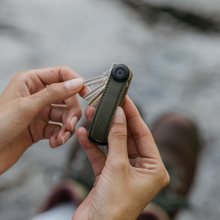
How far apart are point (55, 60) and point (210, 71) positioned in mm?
1494

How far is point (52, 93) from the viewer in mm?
844

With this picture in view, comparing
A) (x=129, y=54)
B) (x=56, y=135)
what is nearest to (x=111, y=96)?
(x=56, y=135)

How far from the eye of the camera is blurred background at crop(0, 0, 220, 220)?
5.25 feet

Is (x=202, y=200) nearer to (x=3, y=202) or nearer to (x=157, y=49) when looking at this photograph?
(x=157, y=49)

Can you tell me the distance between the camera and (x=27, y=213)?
1.53 meters

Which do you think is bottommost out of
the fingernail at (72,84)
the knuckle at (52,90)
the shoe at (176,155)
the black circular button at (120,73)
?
the shoe at (176,155)

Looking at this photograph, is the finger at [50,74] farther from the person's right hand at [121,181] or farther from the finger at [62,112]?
the person's right hand at [121,181]

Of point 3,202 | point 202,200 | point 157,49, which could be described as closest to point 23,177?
point 3,202

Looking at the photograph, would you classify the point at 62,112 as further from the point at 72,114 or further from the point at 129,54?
the point at 129,54

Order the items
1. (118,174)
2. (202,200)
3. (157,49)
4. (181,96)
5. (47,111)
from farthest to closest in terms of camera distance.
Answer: (157,49) < (181,96) < (202,200) < (47,111) < (118,174)

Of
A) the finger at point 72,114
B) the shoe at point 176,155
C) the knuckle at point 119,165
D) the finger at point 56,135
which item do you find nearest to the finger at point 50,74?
the finger at point 72,114

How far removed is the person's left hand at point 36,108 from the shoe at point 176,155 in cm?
84

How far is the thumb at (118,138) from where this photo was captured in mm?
757

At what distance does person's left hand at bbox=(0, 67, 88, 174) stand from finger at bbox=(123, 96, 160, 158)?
0.24 meters
